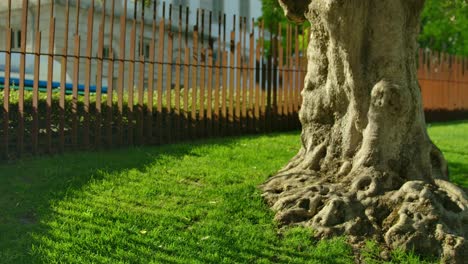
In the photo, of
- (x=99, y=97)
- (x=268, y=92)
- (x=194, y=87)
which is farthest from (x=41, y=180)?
(x=268, y=92)

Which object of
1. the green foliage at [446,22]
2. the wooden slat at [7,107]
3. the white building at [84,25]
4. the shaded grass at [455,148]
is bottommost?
the shaded grass at [455,148]

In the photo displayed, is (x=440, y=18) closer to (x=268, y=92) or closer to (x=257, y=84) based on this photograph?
(x=268, y=92)

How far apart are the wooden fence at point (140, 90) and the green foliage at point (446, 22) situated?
14.5 metres

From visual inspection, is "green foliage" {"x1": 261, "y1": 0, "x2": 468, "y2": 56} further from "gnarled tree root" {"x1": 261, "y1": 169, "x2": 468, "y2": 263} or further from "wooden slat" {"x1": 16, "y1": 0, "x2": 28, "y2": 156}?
"gnarled tree root" {"x1": 261, "y1": 169, "x2": 468, "y2": 263}

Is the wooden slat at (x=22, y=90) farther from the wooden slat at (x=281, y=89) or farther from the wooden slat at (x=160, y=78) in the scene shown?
the wooden slat at (x=281, y=89)

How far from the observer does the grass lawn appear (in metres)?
4.82

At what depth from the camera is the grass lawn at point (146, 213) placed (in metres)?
4.82

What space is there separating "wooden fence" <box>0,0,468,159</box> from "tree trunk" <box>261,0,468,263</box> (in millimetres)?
3165

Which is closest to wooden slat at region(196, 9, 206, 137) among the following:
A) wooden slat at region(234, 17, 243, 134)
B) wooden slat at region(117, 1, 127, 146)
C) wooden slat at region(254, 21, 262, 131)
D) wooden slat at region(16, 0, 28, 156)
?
wooden slat at region(234, 17, 243, 134)

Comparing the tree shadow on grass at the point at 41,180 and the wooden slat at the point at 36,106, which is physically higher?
the wooden slat at the point at 36,106

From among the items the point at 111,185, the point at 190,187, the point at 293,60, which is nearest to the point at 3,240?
the point at 111,185

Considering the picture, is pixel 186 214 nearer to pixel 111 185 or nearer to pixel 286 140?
pixel 111 185

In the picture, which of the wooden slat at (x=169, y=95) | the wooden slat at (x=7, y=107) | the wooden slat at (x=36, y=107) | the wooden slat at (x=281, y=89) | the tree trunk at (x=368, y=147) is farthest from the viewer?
the wooden slat at (x=281, y=89)

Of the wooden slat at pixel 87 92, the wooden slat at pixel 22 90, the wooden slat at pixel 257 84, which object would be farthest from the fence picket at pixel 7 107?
the wooden slat at pixel 257 84
